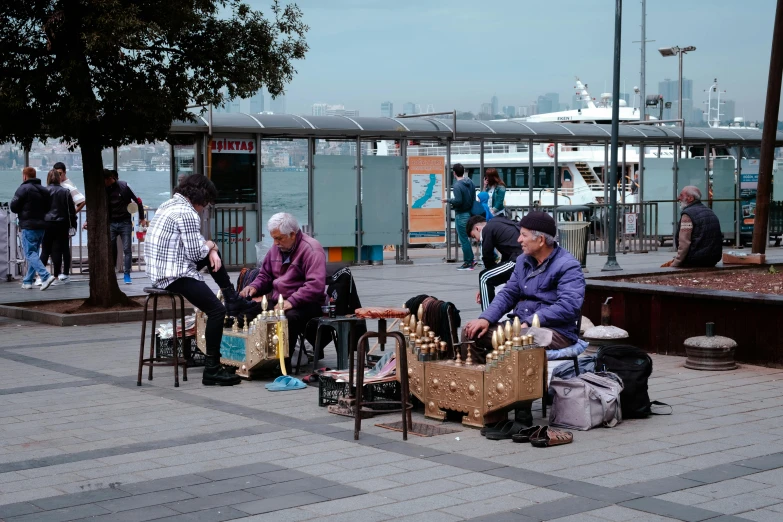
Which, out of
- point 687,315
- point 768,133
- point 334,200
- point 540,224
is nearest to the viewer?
point 540,224

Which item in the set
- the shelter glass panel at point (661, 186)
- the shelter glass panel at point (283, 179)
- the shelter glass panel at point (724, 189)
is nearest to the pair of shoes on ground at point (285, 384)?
the shelter glass panel at point (283, 179)

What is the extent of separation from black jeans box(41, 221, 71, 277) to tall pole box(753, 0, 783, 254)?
10273mm

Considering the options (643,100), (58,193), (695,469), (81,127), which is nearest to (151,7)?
(81,127)

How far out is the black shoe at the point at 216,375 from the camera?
9.05 metres

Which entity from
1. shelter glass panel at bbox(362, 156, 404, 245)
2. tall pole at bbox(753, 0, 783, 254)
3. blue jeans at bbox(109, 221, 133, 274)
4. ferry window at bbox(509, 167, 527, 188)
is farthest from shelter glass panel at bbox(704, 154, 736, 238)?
ferry window at bbox(509, 167, 527, 188)

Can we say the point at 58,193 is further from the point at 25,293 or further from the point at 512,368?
the point at 512,368

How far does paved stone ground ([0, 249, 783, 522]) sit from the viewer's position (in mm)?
5395

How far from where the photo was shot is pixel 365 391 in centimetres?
791

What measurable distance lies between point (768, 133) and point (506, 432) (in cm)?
887

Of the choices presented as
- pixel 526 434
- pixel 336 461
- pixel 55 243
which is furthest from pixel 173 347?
pixel 55 243

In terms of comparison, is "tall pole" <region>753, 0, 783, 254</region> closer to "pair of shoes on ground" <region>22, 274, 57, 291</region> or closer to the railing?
"pair of shoes on ground" <region>22, 274, 57, 291</region>

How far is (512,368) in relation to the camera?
693cm

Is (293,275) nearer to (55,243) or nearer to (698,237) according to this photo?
(698,237)

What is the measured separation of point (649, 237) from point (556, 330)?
18737mm
